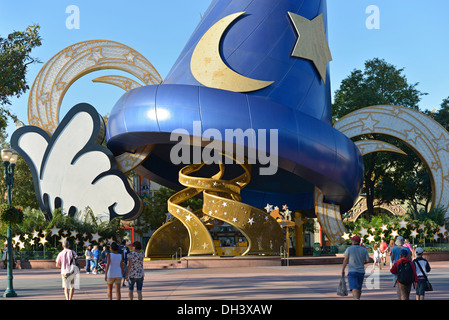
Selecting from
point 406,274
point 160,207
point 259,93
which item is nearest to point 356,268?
point 406,274

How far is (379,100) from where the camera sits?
163 feet

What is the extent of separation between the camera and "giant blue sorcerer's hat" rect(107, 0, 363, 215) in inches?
1153

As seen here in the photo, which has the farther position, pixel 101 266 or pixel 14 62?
pixel 101 266

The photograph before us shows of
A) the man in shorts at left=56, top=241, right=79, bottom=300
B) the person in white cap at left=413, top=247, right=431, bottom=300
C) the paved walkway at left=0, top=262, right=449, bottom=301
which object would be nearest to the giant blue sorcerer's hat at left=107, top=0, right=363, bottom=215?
the paved walkway at left=0, top=262, right=449, bottom=301

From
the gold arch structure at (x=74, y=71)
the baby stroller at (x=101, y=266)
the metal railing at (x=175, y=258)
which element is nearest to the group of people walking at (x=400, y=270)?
the baby stroller at (x=101, y=266)

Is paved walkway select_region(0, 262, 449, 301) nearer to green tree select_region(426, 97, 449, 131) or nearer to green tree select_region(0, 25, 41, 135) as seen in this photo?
green tree select_region(0, 25, 41, 135)

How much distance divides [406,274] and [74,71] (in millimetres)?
31323

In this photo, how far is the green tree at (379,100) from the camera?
49.9 metres

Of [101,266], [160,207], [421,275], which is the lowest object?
[101,266]

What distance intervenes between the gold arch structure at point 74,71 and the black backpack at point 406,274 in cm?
2935

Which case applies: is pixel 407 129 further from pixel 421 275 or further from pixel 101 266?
pixel 421 275

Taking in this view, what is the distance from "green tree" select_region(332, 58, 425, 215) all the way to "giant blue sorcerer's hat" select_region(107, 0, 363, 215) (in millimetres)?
14021
